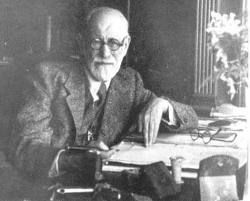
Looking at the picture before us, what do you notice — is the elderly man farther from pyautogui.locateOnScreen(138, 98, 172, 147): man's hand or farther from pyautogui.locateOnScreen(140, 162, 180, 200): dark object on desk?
pyautogui.locateOnScreen(140, 162, 180, 200): dark object on desk

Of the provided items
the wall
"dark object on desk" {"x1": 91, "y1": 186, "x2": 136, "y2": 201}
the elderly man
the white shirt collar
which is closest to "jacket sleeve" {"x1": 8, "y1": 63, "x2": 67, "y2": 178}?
the elderly man

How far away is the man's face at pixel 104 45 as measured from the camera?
1.37 metres

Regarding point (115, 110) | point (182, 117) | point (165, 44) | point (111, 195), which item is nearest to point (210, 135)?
point (182, 117)

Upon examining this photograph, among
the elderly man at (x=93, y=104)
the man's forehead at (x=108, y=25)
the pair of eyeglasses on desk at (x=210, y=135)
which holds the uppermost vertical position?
the man's forehead at (x=108, y=25)

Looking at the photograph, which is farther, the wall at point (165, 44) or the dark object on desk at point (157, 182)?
the wall at point (165, 44)

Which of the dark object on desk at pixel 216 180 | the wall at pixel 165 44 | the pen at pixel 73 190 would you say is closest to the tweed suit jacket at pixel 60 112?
the pen at pixel 73 190

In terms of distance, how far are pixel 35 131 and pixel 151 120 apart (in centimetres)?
36

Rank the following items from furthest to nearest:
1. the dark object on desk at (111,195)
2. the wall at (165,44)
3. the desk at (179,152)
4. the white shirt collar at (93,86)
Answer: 1. the wall at (165,44)
2. the white shirt collar at (93,86)
3. the desk at (179,152)
4. the dark object on desk at (111,195)

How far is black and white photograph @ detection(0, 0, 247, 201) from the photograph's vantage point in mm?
866

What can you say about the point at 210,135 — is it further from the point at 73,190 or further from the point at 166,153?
the point at 73,190

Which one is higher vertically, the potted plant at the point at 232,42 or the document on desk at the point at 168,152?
the potted plant at the point at 232,42

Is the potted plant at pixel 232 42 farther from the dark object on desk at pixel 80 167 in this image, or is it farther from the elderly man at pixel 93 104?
the dark object on desk at pixel 80 167

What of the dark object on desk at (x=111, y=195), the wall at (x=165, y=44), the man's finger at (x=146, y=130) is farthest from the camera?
the wall at (x=165, y=44)

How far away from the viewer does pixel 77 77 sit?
1.41 meters
